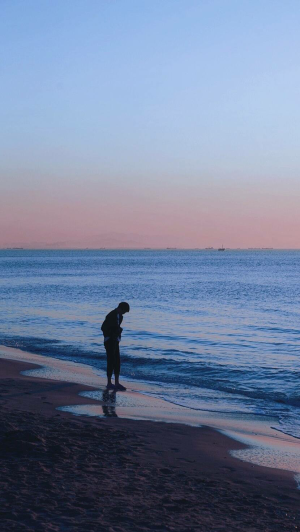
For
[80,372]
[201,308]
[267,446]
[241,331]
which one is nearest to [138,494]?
[267,446]

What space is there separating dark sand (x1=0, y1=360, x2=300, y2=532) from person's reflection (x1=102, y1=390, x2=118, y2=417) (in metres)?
0.48

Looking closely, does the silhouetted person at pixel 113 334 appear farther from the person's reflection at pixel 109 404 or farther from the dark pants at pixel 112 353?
the person's reflection at pixel 109 404

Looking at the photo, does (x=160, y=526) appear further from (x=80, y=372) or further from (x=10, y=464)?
(x=80, y=372)

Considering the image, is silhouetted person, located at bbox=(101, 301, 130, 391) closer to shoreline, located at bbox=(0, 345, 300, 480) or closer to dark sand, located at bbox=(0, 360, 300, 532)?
shoreline, located at bbox=(0, 345, 300, 480)

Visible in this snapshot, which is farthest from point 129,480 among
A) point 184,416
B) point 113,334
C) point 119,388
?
point 119,388

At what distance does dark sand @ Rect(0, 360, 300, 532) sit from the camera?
5188mm

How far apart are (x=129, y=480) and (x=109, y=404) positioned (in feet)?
14.2

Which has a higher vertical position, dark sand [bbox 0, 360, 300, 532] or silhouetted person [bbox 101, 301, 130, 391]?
silhouetted person [bbox 101, 301, 130, 391]

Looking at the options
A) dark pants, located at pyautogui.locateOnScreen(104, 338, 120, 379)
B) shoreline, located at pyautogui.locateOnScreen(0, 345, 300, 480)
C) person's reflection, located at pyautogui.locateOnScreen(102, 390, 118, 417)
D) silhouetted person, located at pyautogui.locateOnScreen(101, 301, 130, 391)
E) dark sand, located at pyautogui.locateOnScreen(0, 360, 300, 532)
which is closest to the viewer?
dark sand, located at pyautogui.locateOnScreen(0, 360, 300, 532)

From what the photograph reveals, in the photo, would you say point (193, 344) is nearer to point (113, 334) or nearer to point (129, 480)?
point (113, 334)

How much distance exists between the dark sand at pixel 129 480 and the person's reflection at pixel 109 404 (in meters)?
0.48

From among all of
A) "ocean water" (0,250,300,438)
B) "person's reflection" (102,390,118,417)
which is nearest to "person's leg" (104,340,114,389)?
"person's reflection" (102,390,118,417)

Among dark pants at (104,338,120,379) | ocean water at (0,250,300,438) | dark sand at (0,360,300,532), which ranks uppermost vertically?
dark pants at (104,338,120,379)

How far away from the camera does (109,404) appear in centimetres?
1050
